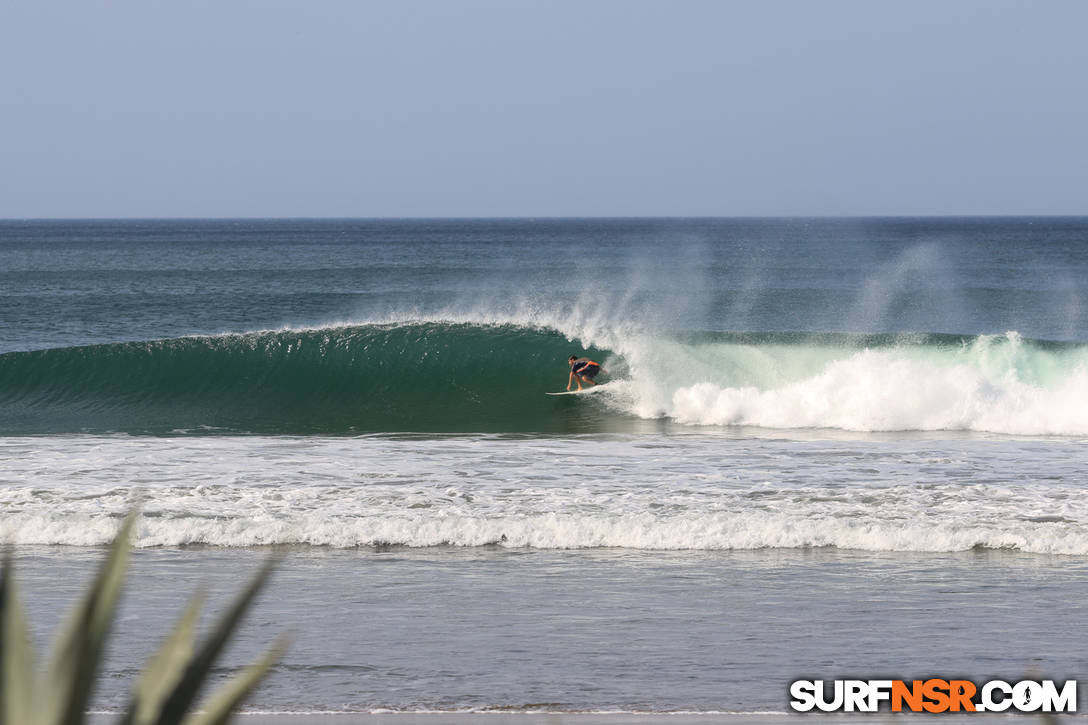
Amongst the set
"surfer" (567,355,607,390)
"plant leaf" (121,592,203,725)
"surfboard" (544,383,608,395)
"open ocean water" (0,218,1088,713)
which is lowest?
"open ocean water" (0,218,1088,713)

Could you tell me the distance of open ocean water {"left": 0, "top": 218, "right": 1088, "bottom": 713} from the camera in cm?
608

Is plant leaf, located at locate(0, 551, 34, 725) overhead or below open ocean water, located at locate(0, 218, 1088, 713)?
overhead

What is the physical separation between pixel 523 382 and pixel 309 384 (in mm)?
3859

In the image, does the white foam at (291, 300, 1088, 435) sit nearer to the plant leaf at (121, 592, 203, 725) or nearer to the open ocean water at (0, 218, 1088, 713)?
the open ocean water at (0, 218, 1088, 713)

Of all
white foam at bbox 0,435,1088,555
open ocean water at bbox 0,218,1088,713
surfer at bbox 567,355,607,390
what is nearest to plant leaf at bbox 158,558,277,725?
open ocean water at bbox 0,218,1088,713

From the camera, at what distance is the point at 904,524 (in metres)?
9.02

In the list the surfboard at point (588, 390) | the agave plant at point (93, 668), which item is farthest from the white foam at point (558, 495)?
the agave plant at point (93, 668)

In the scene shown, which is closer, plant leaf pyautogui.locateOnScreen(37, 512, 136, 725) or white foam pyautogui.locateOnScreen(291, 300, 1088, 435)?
plant leaf pyautogui.locateOnScreen(37, 512, 136, 725)

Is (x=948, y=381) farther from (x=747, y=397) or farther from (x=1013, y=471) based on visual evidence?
(x=1013, y=471)

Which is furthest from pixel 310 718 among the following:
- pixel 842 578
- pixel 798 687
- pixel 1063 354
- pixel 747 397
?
pixel 1063 354

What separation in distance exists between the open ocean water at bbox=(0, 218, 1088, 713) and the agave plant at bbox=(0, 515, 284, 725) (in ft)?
13.4

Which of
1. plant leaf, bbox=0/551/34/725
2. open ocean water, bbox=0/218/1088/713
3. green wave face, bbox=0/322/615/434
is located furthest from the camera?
green wave face, bbox=0/322/615/434

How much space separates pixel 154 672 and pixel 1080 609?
6.80 m

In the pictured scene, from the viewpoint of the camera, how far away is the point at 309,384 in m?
20.5
